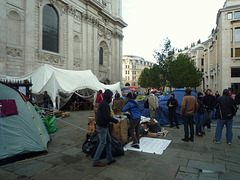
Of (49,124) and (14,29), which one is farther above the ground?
(14,29)

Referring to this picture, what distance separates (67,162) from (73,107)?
11822mm

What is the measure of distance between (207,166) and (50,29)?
20.2 meters

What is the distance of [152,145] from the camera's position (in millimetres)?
5820

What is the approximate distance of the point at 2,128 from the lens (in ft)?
14.8

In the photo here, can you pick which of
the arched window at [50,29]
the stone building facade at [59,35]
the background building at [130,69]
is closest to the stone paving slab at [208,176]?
the stone building facade at [59,35]

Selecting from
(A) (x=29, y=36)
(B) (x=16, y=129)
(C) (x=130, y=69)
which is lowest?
(B) (x=16, y=129)

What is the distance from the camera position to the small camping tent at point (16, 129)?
4.48 m

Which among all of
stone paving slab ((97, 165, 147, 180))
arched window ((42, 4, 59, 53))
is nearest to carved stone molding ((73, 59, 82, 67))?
arched window ((42, 4, 59, 53))

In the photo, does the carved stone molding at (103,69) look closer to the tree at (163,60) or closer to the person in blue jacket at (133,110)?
the tree at (163,60)

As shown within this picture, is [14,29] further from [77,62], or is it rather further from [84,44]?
[84,44]

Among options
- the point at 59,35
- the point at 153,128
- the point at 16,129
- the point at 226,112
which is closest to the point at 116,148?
the point at 16,129

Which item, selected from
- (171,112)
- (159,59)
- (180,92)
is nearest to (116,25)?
(159,59)

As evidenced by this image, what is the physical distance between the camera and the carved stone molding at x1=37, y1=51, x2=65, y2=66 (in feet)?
59.0

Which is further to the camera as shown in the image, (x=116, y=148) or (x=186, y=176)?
(x=116, y=148)
